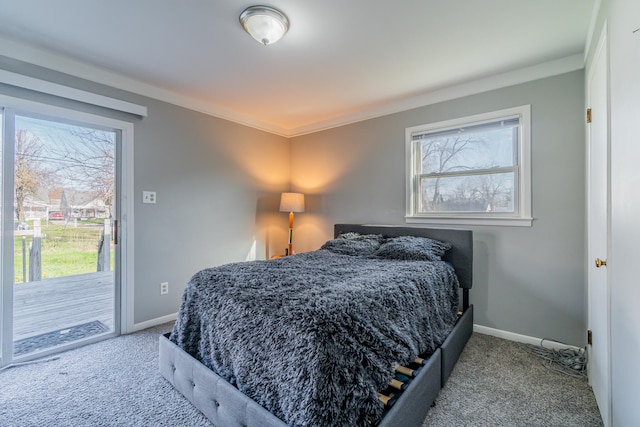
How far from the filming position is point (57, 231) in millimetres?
2393

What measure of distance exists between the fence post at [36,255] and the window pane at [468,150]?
3.67 meters

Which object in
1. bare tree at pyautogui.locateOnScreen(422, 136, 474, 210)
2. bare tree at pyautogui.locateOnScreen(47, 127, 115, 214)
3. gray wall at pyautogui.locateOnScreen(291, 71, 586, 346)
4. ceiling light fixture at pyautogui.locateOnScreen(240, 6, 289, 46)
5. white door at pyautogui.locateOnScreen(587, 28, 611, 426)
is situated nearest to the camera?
white door at pyautogui.locateOnScreen(587, 28, 611, 426)

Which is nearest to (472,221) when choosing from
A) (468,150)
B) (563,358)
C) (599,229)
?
(468,150)

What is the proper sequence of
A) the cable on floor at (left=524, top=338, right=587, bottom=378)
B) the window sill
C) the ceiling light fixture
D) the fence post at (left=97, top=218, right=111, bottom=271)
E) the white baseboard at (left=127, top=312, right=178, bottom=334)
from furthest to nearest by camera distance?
the white baseboard at (left=127, top=312, right=178, bottom=334) → the fence post at (left=97, top=218, right=111, bottom=271) → the window sill → the cable on floor at (left=524, top=338, right=587, bottom=378) → the ceiling light fixture

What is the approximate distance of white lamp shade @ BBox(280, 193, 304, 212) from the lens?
3793 millimetres

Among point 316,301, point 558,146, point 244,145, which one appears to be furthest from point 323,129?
point 316,301

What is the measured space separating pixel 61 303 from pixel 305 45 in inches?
118

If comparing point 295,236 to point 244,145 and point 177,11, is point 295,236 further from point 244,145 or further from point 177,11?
point 177,11

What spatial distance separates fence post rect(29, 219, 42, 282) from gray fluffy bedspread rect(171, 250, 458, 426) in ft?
4.75

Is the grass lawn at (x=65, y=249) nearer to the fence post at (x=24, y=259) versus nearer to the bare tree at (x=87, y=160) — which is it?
the fence post at (x=24, y=259)

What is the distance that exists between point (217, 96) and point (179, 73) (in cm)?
53

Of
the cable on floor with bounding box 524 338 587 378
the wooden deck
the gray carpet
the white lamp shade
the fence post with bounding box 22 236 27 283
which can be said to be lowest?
the gray carpet

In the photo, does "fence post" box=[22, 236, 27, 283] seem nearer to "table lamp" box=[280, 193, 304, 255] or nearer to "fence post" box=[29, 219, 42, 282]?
"fence post" box=[29, 219, 42, 282]

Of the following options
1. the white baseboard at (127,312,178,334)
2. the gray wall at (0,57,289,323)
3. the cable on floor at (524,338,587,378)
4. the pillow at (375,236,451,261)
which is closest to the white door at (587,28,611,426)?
the cable on floor at (524,338,587,378)
